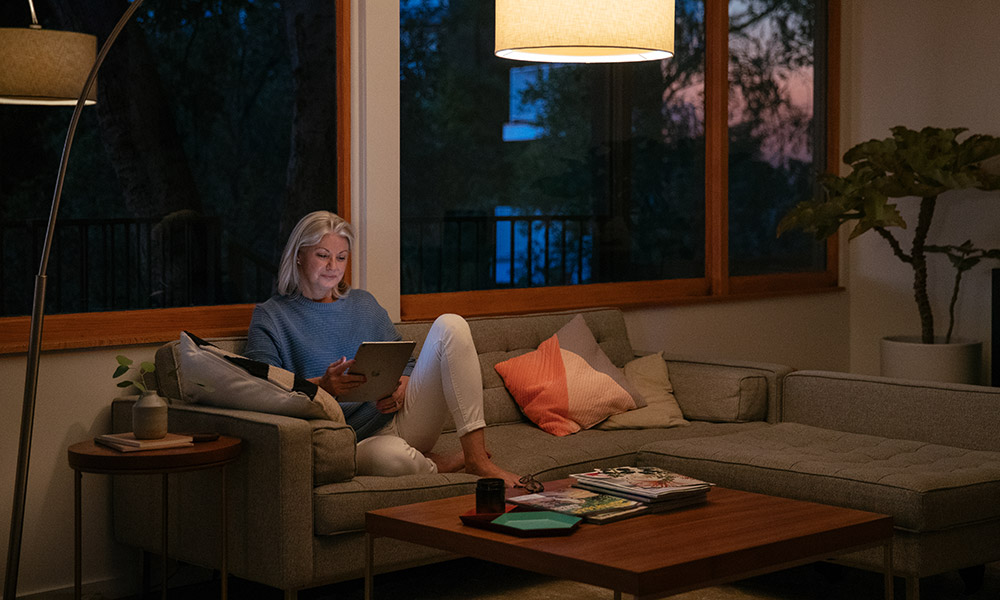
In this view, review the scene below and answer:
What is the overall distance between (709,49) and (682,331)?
4.58 ft

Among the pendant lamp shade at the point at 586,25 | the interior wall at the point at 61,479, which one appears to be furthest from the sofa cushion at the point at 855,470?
the interior wall at the point at 61,479

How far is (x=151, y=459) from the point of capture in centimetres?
297

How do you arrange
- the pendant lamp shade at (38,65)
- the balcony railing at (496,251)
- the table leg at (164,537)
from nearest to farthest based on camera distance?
1. the pendant lamp shade at (38,65)
2. the table leg at (164,537)
3. the balcony railing at (496,251)

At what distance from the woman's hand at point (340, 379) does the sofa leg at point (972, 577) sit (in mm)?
1918

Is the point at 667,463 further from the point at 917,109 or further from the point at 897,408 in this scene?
the point at 917,109

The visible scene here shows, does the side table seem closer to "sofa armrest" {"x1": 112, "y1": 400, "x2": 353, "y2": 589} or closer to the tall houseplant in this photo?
"sofa armrest" {"x1": 112, "y1": 400, "x2": 353, "y2": 589}

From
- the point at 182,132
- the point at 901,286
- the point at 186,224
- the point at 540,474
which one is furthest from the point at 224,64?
the point at 901,286

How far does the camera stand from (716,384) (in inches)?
177

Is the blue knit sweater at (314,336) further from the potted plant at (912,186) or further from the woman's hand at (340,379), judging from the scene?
the potted plant at (912,186)

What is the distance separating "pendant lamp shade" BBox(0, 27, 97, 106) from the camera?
319 centimetres

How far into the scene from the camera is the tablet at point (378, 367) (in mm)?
3416

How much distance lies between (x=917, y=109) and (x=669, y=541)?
15.0ft

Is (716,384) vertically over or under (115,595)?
over

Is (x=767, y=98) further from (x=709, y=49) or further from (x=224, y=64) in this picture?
(x=224, y=64)
